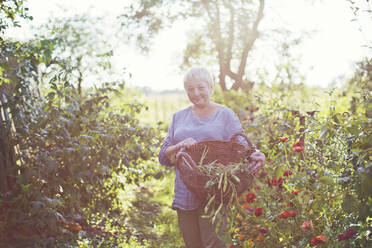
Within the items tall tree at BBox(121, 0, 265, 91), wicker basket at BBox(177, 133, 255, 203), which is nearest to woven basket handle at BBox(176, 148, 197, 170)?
wicker basket at BBox(177, 133, 255, 203)

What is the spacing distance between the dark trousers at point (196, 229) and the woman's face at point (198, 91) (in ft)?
2.38

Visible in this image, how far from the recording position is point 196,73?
2543 millimetres

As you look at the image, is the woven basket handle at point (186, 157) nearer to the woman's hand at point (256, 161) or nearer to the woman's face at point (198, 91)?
the woman's hand at point (256, 161)

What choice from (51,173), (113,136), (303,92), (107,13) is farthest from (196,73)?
(107,13)

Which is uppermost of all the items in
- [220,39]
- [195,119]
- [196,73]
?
[220,39]

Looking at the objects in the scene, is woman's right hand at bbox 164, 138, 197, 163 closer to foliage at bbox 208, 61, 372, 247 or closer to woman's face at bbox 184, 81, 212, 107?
woman's face at bbox 184, 81, 212, 107

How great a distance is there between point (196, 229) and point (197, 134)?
627 mm

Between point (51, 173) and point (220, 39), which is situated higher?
point (220, 39)

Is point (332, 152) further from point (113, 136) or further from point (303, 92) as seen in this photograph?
point (303, 92)

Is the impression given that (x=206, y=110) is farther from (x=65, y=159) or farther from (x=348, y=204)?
(x=65, y=159)

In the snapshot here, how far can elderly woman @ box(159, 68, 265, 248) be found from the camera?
2.49 meters

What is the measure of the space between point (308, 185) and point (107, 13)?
6.28m

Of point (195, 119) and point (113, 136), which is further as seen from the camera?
point (113, 136)

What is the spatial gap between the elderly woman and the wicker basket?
0.13m
